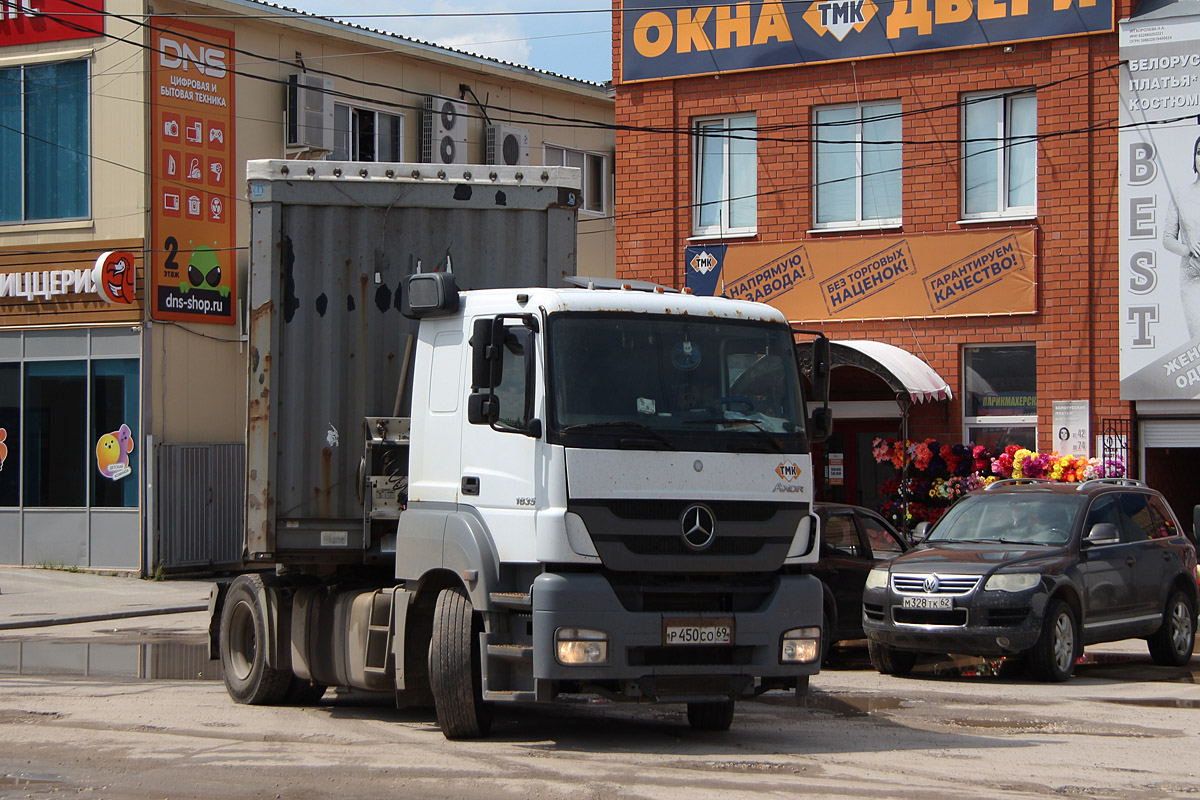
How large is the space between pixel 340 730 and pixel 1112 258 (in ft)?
44.2

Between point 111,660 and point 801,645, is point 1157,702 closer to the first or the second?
point 801,645

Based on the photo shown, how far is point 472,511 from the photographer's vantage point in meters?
9.08

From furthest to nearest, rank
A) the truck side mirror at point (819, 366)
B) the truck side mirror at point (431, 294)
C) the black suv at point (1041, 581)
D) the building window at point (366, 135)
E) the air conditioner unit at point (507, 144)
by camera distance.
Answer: the air conditioner unit at point (507, 144) < the building window at point (366, 135) < the black suv at point (1041, 581) < the truck side mirror at point (819, 366) < the truck side mirror at point (431, 294)

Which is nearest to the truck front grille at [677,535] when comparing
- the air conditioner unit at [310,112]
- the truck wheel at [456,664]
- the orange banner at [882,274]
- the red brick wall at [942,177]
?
the truck wheel at [456,664]

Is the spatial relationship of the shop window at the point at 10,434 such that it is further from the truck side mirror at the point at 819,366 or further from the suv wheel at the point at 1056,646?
the truck side mirror at the point at 819,366

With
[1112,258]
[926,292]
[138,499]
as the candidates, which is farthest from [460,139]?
[1112,258]

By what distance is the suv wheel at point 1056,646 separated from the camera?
500 inches

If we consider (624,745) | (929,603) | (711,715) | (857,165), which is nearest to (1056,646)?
(929,603)

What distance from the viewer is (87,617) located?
18.8m

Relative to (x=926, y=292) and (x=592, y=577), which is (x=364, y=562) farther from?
(x=926, y=292)

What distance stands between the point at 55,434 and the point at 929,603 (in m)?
16.9

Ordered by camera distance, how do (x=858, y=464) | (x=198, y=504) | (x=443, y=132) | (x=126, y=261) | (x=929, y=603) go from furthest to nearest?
(x=443, y=132)
(x=198, y=504)
(x=126, y=261)
(x=858, y=464)
(x=929, y=603)

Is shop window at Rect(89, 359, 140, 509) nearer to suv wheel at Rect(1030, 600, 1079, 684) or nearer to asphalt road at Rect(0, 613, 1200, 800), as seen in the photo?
asphalt road at Rect(0, 613, 1200, 800)

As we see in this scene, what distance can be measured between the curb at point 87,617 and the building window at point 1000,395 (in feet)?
34.3
